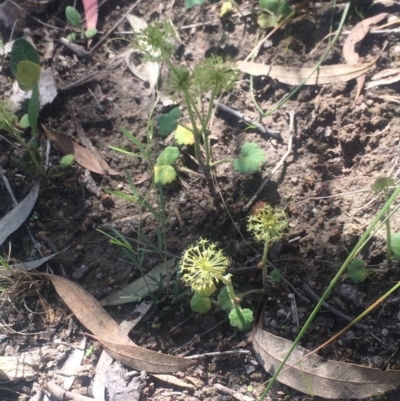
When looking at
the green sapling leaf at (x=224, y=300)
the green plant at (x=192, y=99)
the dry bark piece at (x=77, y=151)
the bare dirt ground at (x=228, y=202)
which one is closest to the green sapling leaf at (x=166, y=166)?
the green plant at (x=192, y=99)

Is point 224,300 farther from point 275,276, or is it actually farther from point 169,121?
point 169,121

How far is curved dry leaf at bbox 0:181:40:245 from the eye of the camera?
2.22 meters

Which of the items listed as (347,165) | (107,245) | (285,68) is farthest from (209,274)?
(285,68)

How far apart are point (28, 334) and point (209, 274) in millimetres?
857

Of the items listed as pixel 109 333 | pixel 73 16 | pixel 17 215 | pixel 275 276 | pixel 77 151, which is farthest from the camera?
pixel 73 16

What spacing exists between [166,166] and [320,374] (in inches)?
38.3

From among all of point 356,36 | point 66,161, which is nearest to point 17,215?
point 66,161

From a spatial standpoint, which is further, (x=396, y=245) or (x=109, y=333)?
(x=109, y=333)

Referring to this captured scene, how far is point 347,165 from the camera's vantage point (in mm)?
2109

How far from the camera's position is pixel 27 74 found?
235 cm

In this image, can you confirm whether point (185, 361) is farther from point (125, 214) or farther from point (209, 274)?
point (125, 214)

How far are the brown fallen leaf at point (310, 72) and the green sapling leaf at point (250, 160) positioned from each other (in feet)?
1.39

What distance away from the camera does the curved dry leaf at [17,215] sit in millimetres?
2219

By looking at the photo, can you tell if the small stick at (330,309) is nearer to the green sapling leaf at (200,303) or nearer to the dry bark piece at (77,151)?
the green sapling leaf at (200,303)
